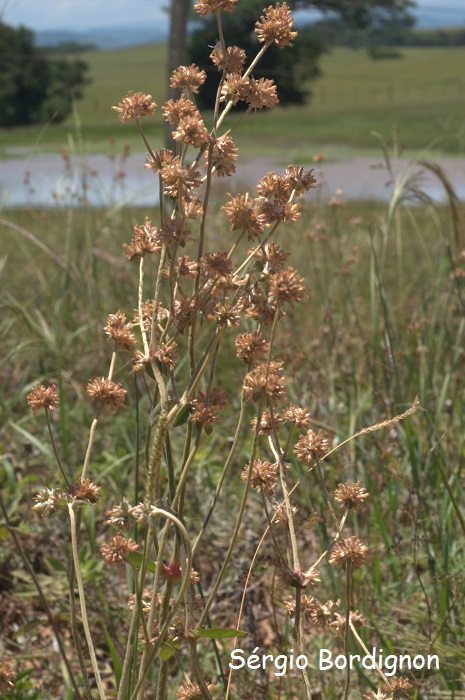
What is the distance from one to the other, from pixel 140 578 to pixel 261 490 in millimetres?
180

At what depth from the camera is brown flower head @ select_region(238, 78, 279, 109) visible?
2.70ft

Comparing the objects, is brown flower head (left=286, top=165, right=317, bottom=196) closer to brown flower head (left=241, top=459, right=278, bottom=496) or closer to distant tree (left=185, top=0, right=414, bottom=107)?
brown flower head (left=241, top=459, right=278, bottom=496)

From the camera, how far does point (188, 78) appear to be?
81cm

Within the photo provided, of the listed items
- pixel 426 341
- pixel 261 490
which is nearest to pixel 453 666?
pixel 261 490

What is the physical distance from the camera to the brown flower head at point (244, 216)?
812 millimetres

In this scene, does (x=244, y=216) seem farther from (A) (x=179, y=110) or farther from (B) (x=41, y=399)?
(B) (x=41, y=399)

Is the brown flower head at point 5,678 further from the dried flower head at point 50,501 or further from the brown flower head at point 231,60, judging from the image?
the brown flower head at point 231,60

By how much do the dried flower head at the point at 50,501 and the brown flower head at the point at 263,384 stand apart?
198mm

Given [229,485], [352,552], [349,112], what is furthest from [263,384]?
[349,112]

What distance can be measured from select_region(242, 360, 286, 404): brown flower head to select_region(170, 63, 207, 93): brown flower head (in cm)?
28

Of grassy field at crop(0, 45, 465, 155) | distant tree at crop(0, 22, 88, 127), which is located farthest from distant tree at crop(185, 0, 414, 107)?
distant tree at crop(0, 22, 88, 127)

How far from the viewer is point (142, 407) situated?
2.44 metres

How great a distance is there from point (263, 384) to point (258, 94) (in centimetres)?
28

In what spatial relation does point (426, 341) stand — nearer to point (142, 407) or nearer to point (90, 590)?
point (142, 407)
